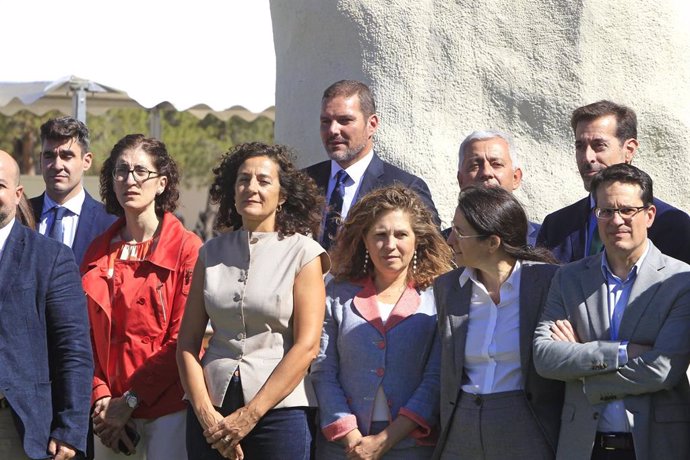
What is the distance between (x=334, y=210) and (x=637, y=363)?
182 cm

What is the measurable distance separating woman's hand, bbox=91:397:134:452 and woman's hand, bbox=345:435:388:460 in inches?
39.9

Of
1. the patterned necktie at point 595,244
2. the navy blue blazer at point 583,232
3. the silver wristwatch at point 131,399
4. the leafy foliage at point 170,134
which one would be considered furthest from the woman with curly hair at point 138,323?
the leafy foliage at point 170,134

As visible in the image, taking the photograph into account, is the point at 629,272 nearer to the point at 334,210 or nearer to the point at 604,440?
the point at 604,440

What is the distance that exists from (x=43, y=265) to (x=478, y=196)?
5.43 feet

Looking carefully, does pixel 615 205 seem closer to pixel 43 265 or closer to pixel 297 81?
pixel 43 265

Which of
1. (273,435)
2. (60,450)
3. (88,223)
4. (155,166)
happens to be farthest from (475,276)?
(88,223)

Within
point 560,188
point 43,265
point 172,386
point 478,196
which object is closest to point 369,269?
point 478,196

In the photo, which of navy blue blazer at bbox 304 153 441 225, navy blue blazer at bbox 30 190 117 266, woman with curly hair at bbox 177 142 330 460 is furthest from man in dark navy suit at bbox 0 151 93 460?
navy blue blazer at bbox 304 153 441 225

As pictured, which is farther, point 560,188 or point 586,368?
point 560,188

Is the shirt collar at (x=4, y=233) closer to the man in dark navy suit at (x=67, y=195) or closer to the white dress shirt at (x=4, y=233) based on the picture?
the white dress shirt at (x=4, y=233)

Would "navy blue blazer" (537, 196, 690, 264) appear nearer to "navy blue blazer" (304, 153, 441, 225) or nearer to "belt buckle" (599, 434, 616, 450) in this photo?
"navy blue blazer" (304, 153, 441, 225)

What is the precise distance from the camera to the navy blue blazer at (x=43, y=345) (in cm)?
419

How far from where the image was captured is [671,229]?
452cm

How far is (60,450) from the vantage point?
4223mm
